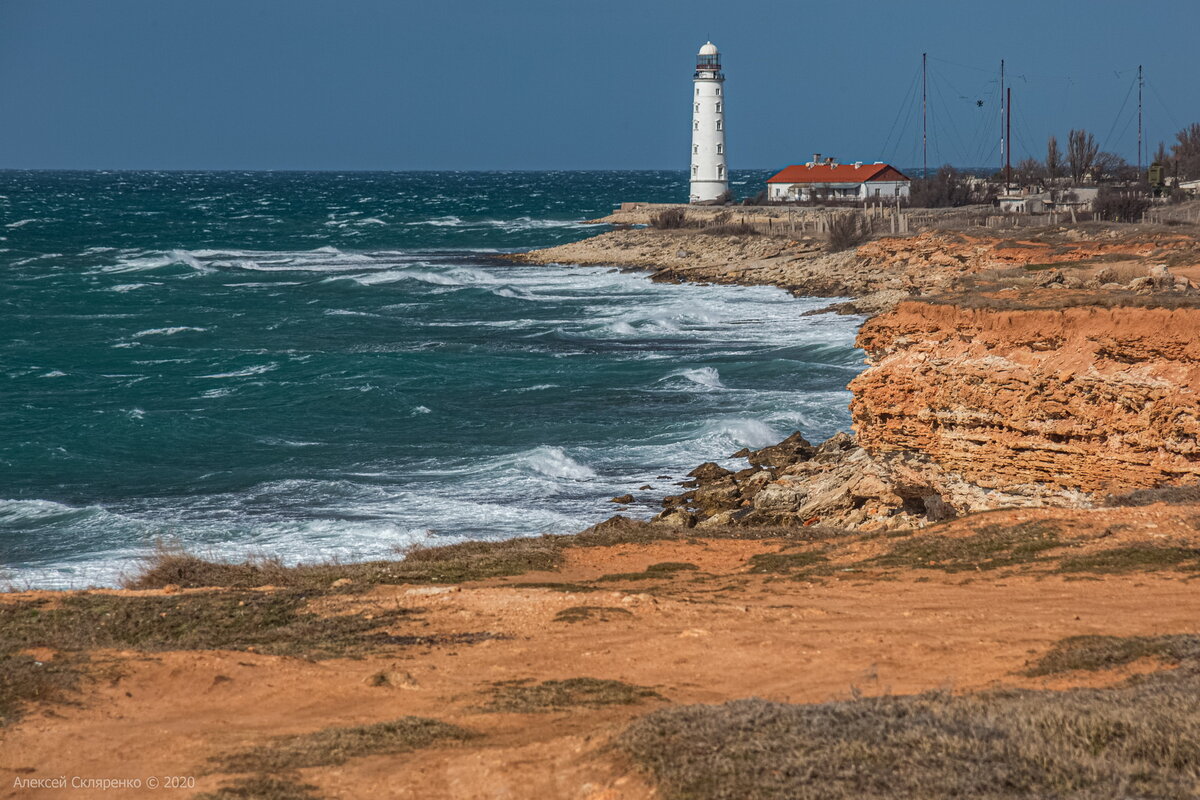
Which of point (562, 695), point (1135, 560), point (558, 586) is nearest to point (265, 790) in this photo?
point (562, 695)

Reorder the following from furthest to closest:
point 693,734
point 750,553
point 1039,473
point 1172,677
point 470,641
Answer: point 1039,473, point 750,553, point 470,641, point 1172,677, point 693,734

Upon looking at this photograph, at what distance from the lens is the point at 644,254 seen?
72688 millimetres

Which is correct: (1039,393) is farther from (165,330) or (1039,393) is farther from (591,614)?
(165,330)

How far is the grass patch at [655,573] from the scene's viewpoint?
47.8 ft

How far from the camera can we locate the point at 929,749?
23.4ft

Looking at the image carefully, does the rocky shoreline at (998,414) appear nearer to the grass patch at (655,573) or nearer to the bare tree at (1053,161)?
the grass patch at (655,573)

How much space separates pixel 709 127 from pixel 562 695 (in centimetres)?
8353

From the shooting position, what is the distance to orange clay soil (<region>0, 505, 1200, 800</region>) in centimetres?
811

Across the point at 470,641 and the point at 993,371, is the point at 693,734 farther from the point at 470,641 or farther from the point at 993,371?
the point at 993,371

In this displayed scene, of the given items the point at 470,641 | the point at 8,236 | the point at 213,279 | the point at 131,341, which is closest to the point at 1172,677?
the point at 470,641

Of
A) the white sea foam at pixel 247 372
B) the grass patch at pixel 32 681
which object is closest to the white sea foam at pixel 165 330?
the white sea foam at pixel 247 372

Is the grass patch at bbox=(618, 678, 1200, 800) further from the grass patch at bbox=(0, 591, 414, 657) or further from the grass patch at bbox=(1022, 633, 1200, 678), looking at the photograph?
the grass patch at bbox=(0, 591, 414, 657)

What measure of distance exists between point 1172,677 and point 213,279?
218ft

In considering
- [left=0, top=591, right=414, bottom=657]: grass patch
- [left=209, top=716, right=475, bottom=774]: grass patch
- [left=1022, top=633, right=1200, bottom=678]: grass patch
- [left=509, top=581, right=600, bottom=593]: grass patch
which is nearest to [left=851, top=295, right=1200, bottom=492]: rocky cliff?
[left=1022, top=633, right=1200, bottom=678]: grass patch
